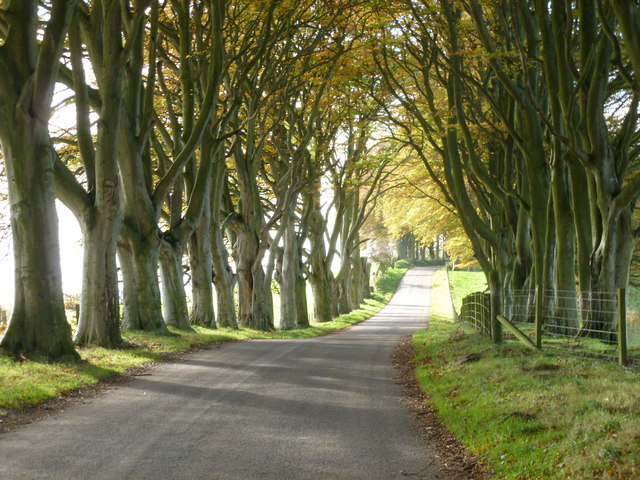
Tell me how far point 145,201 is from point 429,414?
9405 mm

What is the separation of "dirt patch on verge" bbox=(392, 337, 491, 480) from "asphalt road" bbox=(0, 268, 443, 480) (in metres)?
0.14

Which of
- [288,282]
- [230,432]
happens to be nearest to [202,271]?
[288,282]

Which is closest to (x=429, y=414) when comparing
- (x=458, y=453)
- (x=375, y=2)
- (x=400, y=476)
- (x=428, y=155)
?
(x=458, y=453)

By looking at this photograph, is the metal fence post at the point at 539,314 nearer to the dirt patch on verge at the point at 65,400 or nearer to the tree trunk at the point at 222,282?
the dirt patch on verge at the point at 65,400

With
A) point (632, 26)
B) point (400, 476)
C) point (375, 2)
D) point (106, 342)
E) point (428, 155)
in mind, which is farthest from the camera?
point (428, 155)

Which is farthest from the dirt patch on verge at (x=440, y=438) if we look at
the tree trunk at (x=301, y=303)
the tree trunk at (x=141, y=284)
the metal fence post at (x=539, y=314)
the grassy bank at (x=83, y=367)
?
the tree trunk at (x=301, y=303)

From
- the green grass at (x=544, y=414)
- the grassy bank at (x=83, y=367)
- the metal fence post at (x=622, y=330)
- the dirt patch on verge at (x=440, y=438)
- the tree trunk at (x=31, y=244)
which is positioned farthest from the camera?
the tree trunk at (x=31, y=244)

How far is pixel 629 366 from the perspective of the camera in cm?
838

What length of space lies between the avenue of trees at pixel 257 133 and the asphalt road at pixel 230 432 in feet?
9.74

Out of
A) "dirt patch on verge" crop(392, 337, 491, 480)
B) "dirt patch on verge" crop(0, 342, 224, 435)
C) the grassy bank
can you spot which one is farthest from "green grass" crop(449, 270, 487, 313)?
"dirt patch on verge" crop(0, 342, 224, 435)

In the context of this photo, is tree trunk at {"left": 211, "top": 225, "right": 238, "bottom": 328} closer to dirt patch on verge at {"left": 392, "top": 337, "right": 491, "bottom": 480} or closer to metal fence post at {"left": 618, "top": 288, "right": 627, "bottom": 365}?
dirt patch on verge at {"left": 392, "top": 337, "right": 491, "bottom": 480}

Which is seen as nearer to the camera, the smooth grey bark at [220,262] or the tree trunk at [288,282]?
the smooth grey bark at [220,262]

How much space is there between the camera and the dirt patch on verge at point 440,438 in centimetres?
554

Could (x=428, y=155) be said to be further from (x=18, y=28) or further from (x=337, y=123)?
(x=18, y=28)
